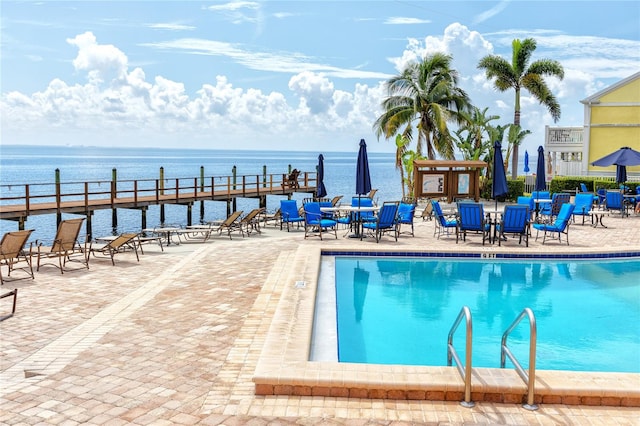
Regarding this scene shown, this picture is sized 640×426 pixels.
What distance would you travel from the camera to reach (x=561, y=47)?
3259 cm

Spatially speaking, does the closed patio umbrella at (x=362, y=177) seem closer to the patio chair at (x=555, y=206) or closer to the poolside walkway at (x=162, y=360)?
the poolside walkway at (x=162, y=360)

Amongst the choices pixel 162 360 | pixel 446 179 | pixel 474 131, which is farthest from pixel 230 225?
pixel 474 131

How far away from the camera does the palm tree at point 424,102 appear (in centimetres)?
2736

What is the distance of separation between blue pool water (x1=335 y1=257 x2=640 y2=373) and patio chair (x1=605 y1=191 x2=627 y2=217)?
8073mm

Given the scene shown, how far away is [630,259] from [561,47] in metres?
24.6

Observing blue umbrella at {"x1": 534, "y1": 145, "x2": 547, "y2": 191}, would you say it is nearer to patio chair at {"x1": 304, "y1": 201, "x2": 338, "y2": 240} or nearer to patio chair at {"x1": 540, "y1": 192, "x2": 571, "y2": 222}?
patio chair at {"x1": 540, "y1": 192, "x2": 571, "y2": 222}

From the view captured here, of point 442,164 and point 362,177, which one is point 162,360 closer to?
point 362,177

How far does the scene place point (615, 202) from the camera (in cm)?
1872

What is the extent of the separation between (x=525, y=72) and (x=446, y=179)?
42.9 ft

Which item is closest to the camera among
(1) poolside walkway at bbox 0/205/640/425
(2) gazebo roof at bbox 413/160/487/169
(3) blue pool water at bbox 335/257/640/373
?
(1) poolside walkway at bbox 0/205/640/425

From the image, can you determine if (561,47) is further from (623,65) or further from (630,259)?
(630,259)

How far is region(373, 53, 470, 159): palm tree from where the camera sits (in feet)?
89.8

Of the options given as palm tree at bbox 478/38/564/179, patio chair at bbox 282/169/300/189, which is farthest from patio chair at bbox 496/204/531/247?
patio chair at bbox 282/169/300/189

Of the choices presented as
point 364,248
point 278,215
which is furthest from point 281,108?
point 364,248
